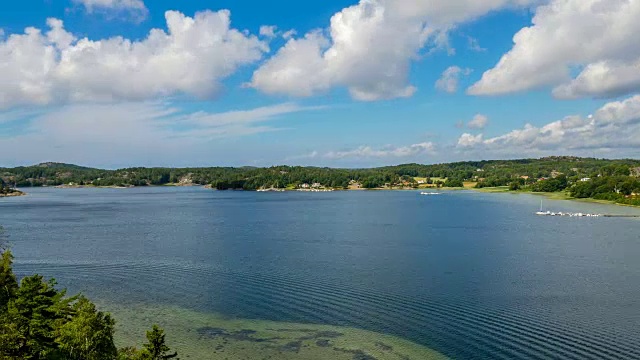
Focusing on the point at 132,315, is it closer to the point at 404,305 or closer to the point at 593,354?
the point at 404,305

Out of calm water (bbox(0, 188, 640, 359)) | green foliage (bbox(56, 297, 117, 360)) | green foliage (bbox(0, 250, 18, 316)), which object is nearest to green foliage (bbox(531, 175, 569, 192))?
calm water (bbox(0, 188, 640, 359))

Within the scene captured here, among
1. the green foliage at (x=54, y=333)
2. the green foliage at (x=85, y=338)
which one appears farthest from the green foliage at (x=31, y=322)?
the green foliage at (x=85, y=338)

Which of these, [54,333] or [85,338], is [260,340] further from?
[54,333]

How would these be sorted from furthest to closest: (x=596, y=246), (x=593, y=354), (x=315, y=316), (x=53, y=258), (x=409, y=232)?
1. (x=409, y=232)
2. (x=596, y=246)
3. (x=53, y=258)
4. (x=315, y=316)
5. (x=593, y=354)

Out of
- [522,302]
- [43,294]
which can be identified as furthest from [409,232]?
[43,294]

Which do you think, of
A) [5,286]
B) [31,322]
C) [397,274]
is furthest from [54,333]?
[397,274]

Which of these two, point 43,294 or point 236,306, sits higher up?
A: point 43,294
